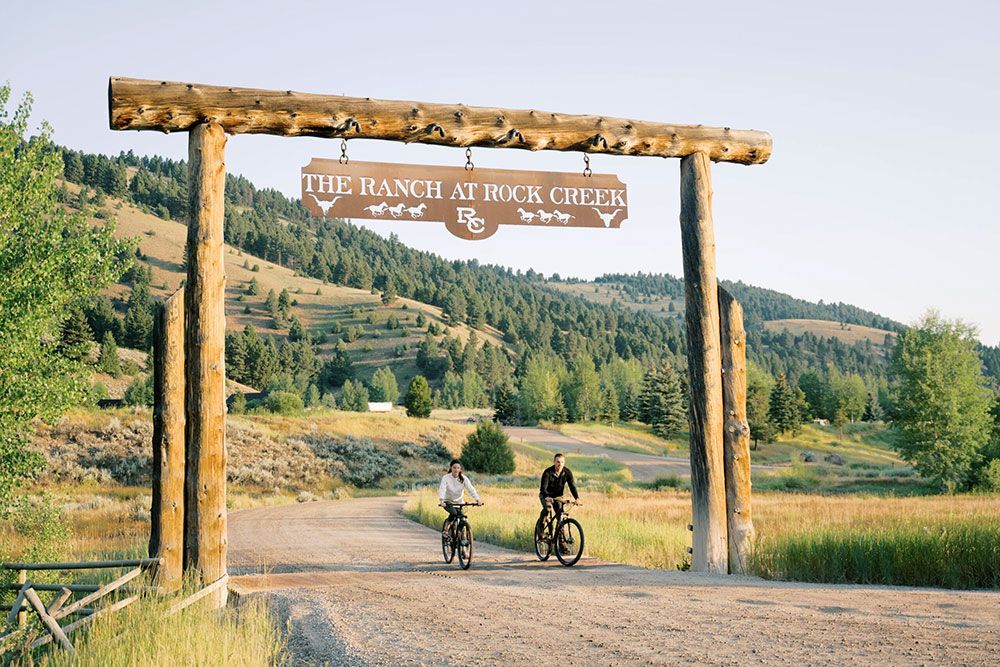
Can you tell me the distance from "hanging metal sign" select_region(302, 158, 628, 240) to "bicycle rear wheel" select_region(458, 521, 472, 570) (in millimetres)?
5321

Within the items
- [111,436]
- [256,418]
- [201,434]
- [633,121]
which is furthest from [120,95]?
[256,418]

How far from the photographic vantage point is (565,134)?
489 inches

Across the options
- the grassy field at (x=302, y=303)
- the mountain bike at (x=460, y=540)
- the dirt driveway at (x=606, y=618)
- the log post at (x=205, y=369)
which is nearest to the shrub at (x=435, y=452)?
the mountain bike at (x=460, y=540)

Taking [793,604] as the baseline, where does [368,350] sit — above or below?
above

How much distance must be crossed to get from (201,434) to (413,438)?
5311 centimetres

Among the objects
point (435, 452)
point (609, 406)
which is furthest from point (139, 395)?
point (609, 406)

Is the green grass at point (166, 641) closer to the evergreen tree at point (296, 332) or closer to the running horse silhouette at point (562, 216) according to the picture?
the running horse silhouette at point (562, 216)

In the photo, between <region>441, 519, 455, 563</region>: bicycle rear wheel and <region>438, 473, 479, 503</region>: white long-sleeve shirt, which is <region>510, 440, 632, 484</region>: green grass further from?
<region>438, 473, 479, 503</region>: white long-sleeve shirt

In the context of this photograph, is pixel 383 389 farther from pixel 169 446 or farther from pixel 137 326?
pixel 169 446

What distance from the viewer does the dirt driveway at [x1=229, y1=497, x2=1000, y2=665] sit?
7.49 metres

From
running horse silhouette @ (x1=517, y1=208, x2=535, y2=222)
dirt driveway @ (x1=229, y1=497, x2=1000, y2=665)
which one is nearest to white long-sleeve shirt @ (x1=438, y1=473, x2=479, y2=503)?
dirt driveway @ (x1=229, y1=497, x2=1000, y2=665)

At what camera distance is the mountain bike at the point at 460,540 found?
14.6 m

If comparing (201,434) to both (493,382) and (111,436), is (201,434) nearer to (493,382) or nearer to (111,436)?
(111,436)

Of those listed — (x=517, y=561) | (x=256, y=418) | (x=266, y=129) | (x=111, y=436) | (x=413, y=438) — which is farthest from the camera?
(x=413, y=438)
